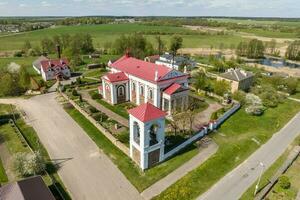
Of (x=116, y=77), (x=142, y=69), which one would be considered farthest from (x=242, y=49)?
(x=116, y=77)

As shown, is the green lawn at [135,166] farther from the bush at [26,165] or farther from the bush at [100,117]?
the bush at [26,165]

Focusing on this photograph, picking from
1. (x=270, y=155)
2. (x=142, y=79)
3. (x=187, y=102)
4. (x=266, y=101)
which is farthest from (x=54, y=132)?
(x=266, y=101)

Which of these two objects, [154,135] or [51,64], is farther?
[51,64]

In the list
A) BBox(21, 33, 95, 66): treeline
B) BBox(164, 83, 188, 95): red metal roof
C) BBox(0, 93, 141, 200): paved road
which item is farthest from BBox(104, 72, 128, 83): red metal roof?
BBox(21, 33, 95, 66): treeline

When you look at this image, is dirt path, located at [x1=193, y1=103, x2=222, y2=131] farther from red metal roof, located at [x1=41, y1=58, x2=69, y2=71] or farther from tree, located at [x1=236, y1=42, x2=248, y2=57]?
tree, located at [x1=236, y1=42, x2=248, y2=57]

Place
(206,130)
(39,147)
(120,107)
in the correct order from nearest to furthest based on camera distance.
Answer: (39,147), (206,130), (120,107)

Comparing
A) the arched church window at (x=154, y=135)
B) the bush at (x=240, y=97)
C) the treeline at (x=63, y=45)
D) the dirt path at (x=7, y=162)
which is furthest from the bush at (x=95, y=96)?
the treeline at (x=63, y=45)

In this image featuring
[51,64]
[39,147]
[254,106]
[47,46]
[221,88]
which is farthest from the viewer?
[47,46]

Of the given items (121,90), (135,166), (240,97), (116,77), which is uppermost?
(116,77)

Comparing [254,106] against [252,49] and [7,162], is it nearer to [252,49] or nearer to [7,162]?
[7,162]
